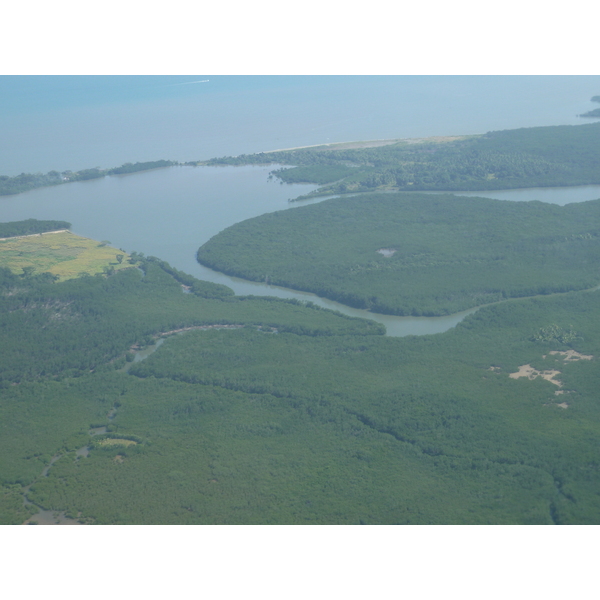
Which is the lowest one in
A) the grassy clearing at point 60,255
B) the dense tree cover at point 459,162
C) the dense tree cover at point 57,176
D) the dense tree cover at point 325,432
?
the dense tree cover at point 325,432

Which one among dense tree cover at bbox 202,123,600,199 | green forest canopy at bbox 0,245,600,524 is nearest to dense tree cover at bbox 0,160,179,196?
dense tree cover at bbox 202,123,600,199

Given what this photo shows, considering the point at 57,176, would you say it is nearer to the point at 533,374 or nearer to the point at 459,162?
the point at 459,162

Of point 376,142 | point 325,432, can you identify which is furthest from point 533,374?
point 376,142

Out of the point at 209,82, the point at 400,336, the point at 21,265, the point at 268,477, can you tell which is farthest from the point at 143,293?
the point at 209,82

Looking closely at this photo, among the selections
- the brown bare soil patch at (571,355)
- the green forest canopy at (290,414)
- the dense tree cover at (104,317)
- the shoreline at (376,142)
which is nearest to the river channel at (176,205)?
the dense tree cover at (104,317)

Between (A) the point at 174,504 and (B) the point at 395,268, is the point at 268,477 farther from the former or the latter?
(B) the point at 395,268

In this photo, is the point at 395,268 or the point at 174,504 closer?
the point at 174,504

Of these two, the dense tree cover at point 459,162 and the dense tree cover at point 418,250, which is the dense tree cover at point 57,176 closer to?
the dense tree cover at point 459,162
